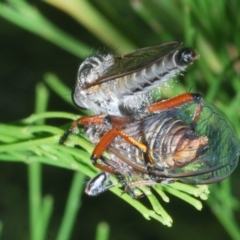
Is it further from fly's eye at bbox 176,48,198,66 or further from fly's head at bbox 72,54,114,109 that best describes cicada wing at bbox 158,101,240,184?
fly's head at bbox 72,54,114,109

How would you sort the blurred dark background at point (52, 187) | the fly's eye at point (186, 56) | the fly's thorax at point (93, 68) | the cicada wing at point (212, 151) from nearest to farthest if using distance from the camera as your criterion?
the cicada wing at point (212, 151) < the fly's eye at point (186, 56) < the fly's thorax at point (93, 68) < the blurred dark background at point (52, 187)

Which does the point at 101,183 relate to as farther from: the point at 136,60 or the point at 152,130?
the point at 136,60

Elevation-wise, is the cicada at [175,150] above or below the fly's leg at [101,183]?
above

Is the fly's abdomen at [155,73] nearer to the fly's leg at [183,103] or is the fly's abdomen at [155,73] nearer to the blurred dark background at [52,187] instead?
the fly's leg at [183,103]

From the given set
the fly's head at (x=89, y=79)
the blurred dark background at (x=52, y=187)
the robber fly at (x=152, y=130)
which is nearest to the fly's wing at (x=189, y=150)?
the robber fly at (x=152, y=130)

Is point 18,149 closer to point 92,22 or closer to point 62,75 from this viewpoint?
point 92,22

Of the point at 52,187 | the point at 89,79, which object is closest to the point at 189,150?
the point at 89,79
